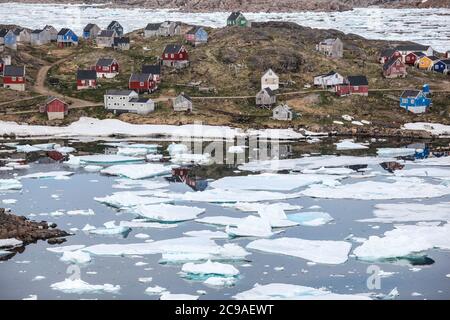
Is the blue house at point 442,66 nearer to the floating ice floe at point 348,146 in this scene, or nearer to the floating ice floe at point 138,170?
the floating ice floe at point 348,146

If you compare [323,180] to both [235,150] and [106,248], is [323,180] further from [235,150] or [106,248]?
[106,248]

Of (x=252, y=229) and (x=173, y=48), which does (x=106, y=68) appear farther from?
(x=252, y=229)

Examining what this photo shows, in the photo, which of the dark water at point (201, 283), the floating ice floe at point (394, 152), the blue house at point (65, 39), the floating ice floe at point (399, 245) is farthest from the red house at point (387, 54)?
the floating ice floe at point (399, 245)

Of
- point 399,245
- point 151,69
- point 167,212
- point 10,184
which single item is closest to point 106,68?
point 151,69

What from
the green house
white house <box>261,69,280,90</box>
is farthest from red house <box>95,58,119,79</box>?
the green house

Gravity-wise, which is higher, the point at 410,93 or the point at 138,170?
the point at 410,93

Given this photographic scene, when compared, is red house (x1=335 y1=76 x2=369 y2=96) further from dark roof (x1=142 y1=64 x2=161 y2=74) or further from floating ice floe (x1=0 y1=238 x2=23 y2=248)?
floating ice floe (x1=0 y1=238 x2=23 y2=248)

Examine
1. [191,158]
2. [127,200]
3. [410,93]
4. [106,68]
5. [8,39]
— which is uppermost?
[8,39]
